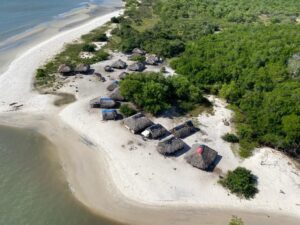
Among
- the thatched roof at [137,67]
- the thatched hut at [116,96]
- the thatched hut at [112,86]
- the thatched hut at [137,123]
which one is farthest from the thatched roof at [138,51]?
the thatched hut at [137,123]

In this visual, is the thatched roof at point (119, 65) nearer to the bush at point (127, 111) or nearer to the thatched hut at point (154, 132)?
the bush at point (127, 111)

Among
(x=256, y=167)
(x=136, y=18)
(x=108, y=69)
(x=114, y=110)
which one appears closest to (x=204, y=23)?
(x=136, y=18)

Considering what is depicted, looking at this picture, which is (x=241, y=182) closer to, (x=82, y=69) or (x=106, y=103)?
(x=106, y=103)

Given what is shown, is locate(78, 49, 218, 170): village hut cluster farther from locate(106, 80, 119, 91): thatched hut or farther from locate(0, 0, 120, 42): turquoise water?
locate(0, 0, 120, 42): turquoise water

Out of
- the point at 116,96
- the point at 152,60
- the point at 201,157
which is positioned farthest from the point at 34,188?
the point at 152,60

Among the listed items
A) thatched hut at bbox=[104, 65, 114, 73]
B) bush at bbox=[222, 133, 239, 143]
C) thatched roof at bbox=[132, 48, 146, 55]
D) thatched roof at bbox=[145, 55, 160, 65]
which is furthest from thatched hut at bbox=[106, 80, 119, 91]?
bush at bbox=[222, 133, 239, 143]

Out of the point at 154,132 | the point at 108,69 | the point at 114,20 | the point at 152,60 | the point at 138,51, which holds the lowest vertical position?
the point at 114,20

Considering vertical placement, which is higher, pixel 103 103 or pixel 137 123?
pixel 137 123
